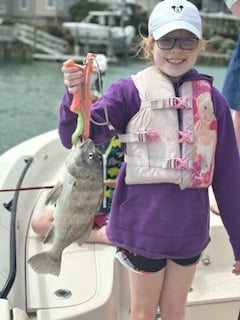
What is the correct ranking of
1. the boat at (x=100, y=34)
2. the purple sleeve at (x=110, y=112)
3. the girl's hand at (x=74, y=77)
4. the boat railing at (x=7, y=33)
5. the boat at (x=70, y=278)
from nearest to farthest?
the girl's hand at (x=74, y=77) < the purple sleeve at (x=110, y=112) < the boat at (x=70, y=278) < the boat railing at (x=7, y=33) < the boat at (x=100, y=34)

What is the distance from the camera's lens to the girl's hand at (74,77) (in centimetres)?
180

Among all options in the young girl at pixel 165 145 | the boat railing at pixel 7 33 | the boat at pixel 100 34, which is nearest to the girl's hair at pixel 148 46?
the young girl at pixel 165 145

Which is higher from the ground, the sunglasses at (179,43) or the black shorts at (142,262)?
the sunglasses at (179,43)

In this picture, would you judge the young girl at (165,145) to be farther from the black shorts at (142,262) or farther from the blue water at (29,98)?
the blue water at (29,98)

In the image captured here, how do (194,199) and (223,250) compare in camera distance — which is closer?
(194,199)

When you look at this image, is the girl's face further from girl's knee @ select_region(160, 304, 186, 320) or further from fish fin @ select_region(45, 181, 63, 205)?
girl's knee @ select_region(160, 304, 186, 320)

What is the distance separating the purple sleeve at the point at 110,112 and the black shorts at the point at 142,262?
1.33ft

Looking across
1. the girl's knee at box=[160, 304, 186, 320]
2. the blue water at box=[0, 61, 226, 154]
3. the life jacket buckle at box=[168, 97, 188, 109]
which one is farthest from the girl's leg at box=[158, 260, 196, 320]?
the blue water at box=[0, 61, 226, 154]

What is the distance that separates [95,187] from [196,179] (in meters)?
0.36

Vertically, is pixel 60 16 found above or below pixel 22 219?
below

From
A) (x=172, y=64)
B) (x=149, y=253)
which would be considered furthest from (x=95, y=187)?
(x=172, y=64)

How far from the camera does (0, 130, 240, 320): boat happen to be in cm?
227

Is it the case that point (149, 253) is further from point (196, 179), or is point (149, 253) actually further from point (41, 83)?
point (41, 83)

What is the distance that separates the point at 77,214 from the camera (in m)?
1.88
